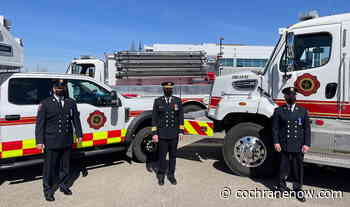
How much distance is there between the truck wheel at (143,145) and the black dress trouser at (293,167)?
2.57 m

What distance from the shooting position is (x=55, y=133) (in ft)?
11.8

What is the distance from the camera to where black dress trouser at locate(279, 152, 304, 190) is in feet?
12.1

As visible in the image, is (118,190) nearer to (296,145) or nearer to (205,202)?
(205,202)

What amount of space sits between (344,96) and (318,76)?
0.46 m

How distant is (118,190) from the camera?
404 centimetres

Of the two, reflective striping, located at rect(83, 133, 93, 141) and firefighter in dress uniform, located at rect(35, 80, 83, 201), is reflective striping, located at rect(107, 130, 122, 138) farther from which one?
firefighter in dress uniform, located at rect(35, 80, 83, 201)

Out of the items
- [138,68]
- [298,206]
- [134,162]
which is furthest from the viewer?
[138,68]

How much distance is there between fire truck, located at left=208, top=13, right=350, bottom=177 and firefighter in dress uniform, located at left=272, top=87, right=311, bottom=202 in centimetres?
31

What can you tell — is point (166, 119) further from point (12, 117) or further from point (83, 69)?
point (83, 69)

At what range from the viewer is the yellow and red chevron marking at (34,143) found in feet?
12.5

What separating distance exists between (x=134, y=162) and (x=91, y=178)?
3.49 feet

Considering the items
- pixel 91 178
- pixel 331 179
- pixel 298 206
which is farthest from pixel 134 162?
pixel 331 179

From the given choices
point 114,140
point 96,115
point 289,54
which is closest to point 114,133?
point 114,140

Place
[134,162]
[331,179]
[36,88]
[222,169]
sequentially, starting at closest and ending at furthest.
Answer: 1. [36,88]
2. [331,179]
3. [222,169]
4. [134,162]
